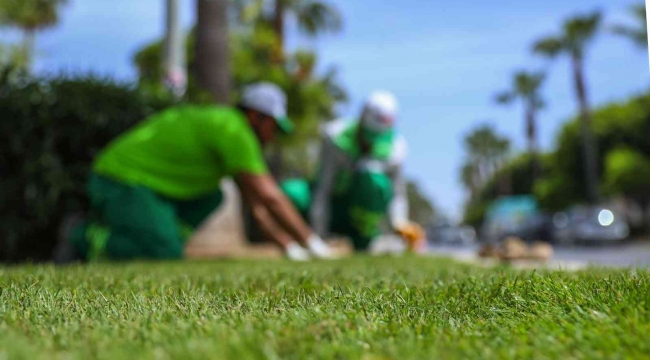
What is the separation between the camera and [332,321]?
76.7 inches

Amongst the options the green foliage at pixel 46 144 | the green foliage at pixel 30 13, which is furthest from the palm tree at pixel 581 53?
the green foliage at pixel 46 144

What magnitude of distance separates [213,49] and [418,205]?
131517 mm

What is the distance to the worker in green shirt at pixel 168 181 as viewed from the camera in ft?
20.5

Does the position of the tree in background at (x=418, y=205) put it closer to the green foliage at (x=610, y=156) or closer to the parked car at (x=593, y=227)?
the green foliage at (x=610, y=156)

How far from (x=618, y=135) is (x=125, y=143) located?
41.3 metres

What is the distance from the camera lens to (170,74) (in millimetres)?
10062

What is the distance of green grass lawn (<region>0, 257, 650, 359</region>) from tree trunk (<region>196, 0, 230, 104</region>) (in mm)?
7328

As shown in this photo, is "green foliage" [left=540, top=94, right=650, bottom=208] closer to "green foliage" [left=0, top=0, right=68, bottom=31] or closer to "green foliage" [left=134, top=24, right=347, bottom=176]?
"green foliage" [left=134, top=24, right=347, bottom=176]

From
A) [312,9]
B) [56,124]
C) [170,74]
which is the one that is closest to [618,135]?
[312,9]

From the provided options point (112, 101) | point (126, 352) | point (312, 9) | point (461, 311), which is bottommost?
point (461, 311)

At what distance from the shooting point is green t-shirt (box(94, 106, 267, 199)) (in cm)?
618

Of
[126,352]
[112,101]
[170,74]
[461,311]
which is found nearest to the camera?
[126,352]

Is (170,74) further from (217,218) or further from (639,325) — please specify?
(639,325)

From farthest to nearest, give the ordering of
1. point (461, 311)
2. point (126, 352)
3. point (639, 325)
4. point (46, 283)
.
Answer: point (46, 283) < point (461, 311) < point (639, 325) < point (126, 352)
